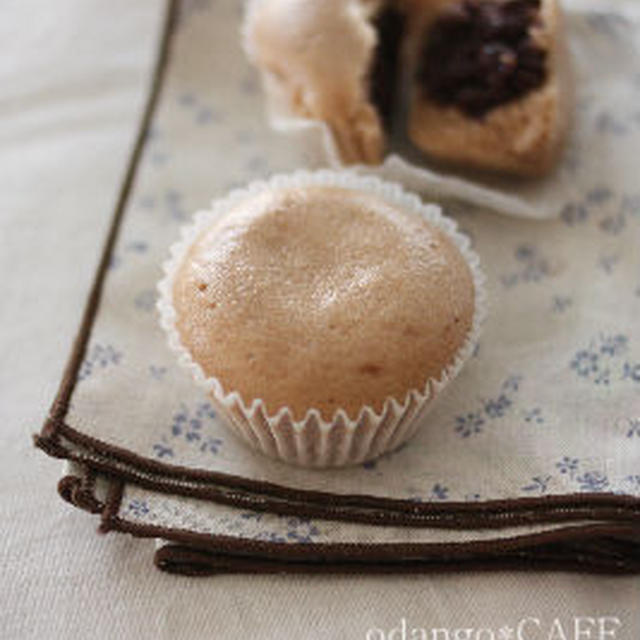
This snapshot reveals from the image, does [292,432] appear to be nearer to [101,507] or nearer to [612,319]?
[101,507]

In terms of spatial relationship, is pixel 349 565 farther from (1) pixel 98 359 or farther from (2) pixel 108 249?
(2) pixel 108 249

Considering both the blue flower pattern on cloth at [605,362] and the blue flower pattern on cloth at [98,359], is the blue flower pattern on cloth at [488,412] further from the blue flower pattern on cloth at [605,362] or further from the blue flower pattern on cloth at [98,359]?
the blue flower pattern on cloth at [98,359]

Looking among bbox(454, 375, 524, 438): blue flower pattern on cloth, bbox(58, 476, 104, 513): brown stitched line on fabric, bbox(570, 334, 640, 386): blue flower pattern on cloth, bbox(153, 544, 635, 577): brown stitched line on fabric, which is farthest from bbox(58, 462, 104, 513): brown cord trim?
bbox(570, 334, 640, 386): blue flower pattern on cloth

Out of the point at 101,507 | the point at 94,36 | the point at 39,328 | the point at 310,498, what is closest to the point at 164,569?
the point at 101,507

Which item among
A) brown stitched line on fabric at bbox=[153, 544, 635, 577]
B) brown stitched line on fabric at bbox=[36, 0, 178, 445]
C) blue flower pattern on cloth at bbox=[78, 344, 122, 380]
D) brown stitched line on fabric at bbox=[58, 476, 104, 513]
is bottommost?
brown stitched line on fabric at bbox=[153, 544, 635, 577]

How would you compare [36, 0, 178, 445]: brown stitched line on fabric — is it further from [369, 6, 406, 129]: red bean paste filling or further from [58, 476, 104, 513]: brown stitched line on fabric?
[369, 6, 406, 129]: red bean paste filling

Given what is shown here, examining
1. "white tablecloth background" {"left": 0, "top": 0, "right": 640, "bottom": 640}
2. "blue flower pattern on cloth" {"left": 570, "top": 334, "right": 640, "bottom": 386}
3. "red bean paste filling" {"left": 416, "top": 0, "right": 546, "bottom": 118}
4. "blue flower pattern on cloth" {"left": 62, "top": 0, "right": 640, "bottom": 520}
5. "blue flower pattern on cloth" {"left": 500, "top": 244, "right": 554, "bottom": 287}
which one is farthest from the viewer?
"red bean paste filling" {"left": 416, "top": 0, "right": 546, "bottom": 118}
